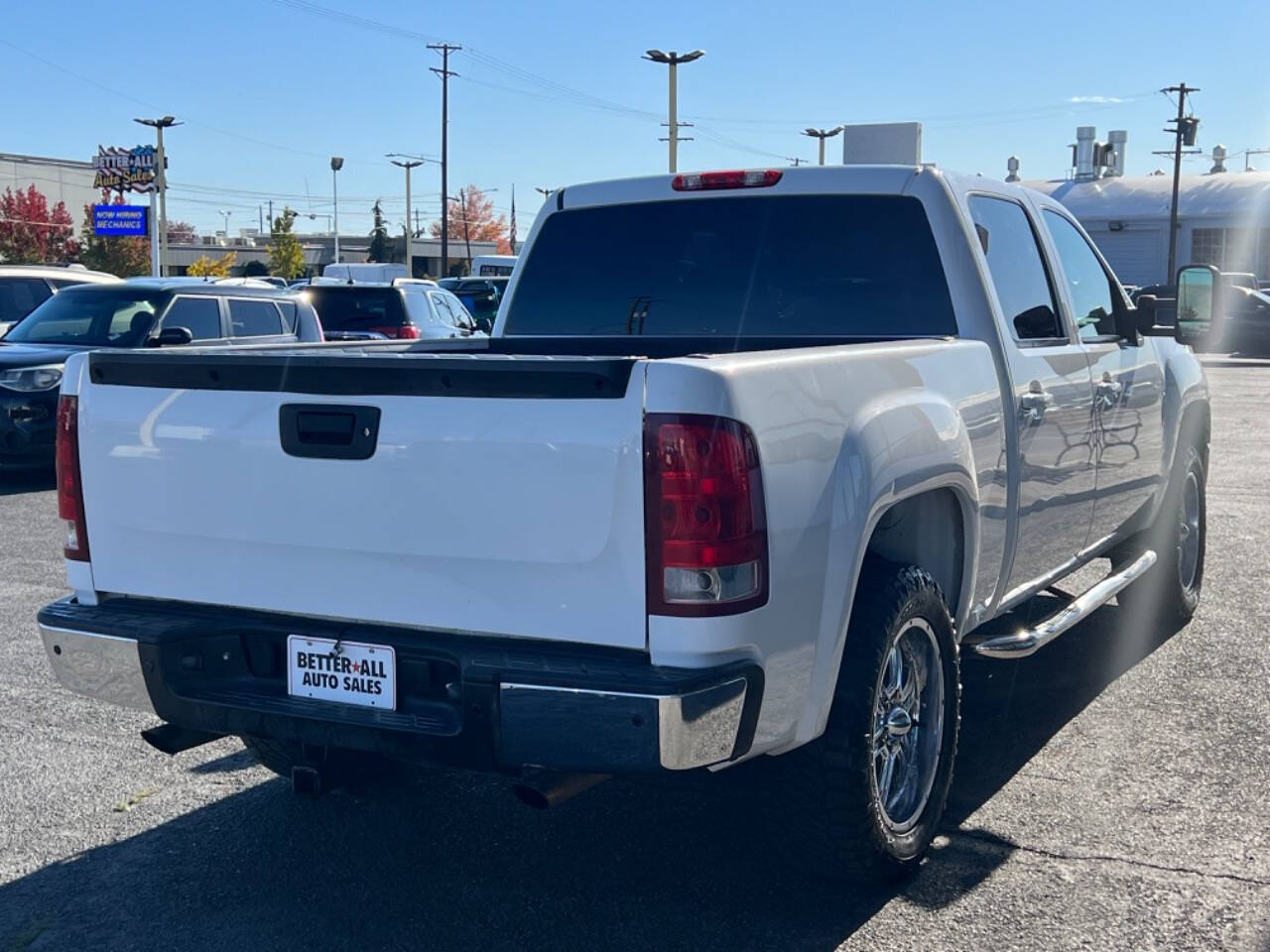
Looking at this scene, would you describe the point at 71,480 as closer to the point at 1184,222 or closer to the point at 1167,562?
the point at 1167,562

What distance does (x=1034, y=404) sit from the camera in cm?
495

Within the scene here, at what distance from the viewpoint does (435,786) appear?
486 cm

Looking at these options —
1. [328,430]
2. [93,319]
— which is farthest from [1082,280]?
[93,319]

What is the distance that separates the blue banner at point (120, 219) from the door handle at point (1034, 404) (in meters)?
57.4

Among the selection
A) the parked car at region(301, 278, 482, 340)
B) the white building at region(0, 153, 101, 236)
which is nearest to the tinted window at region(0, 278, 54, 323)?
the parked car at region(301, 278, 482, 340)

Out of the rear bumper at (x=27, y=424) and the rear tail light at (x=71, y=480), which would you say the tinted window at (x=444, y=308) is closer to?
the rear bumper at (x=27, y=424)

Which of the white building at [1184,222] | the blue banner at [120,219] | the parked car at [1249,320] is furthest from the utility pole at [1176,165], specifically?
the blue banner at [120,219]

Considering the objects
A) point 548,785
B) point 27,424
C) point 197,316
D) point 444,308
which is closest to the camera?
point 548,785

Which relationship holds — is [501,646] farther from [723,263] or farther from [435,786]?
[723,263]

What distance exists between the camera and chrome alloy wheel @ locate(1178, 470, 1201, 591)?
284 inches

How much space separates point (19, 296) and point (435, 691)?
13417mm

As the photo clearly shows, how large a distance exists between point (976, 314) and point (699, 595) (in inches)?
82.2

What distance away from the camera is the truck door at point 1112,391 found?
5801 mm

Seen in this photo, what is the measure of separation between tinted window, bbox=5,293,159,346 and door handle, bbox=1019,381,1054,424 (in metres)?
9.30
